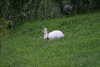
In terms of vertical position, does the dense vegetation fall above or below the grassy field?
above

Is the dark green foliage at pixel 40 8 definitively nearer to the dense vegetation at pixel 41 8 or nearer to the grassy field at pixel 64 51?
the dense vegetation at pixel 41 8

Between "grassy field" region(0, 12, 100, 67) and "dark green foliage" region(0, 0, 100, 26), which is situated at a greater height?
"dark green foliage" region(0, 0, 100, 26)

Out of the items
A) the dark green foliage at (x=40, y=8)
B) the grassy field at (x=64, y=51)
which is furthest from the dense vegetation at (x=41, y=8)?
the grassy field at (x=64, y=51)

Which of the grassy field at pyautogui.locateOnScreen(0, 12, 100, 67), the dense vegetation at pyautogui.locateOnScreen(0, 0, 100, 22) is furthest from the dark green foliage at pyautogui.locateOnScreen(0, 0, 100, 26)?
the grassy field at pyautogui.locateOnScreen(0, 12, 100, 67)

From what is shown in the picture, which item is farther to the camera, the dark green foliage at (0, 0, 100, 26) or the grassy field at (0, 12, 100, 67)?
the dark green foliage at (0, 0, 100, 26)

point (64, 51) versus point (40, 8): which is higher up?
point (40, 8)

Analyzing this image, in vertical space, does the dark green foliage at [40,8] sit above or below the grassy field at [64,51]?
above

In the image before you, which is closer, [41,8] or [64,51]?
[64,51]

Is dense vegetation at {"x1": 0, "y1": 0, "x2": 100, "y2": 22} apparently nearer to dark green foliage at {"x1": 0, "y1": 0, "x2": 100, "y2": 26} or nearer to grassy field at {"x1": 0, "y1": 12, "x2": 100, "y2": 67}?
dark green foliage at {"x1": 0, "y1": 0, "x2": 100, "y2": 26}

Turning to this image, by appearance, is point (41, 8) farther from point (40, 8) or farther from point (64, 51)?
point (64, 51)

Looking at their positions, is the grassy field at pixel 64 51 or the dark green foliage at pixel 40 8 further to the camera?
the dark green foliage at pixel 40 8

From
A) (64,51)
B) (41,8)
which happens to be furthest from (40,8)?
(64,51)

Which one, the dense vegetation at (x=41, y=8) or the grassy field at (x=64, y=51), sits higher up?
the dense vegetation at (x=41, y=8)

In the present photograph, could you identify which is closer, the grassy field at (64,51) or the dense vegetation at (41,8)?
the grassy field at (64,51)
